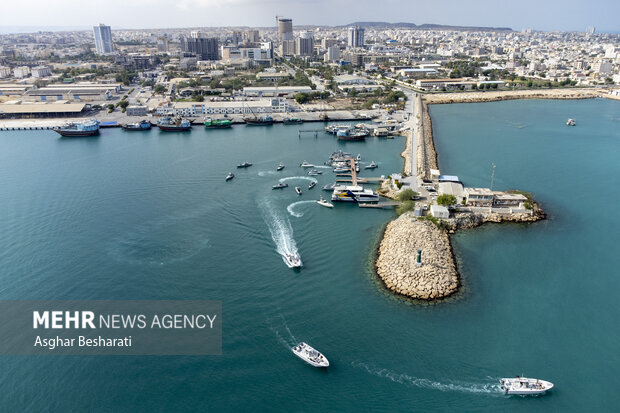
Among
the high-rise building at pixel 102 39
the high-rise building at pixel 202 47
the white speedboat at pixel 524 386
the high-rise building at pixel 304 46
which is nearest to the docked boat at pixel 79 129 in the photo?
the white speedboat at pixel 524 386

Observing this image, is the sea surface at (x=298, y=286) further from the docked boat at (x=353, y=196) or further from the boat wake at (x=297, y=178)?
the docked boat at (x=353, y=196)

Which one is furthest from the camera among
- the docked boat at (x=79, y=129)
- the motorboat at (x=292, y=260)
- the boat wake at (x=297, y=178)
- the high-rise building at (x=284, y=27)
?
the high-rise building at (x=284, y=27)

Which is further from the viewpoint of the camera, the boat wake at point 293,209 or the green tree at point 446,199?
the boat wake at point 293,209

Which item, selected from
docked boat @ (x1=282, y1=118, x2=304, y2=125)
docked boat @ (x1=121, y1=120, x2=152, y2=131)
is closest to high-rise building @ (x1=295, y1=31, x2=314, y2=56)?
docked boat @ (x1=282, y1=118, x2=304, y2=125)

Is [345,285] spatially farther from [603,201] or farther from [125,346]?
[603,201]

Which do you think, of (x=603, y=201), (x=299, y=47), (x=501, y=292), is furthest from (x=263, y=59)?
(x=501, y=292)

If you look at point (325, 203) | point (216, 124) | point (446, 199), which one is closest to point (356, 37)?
point (216, 124)

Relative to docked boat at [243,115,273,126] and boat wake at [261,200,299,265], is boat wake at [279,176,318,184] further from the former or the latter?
docked boat at [243,115,273,126]

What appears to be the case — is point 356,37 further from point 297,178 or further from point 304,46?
point 297,178
